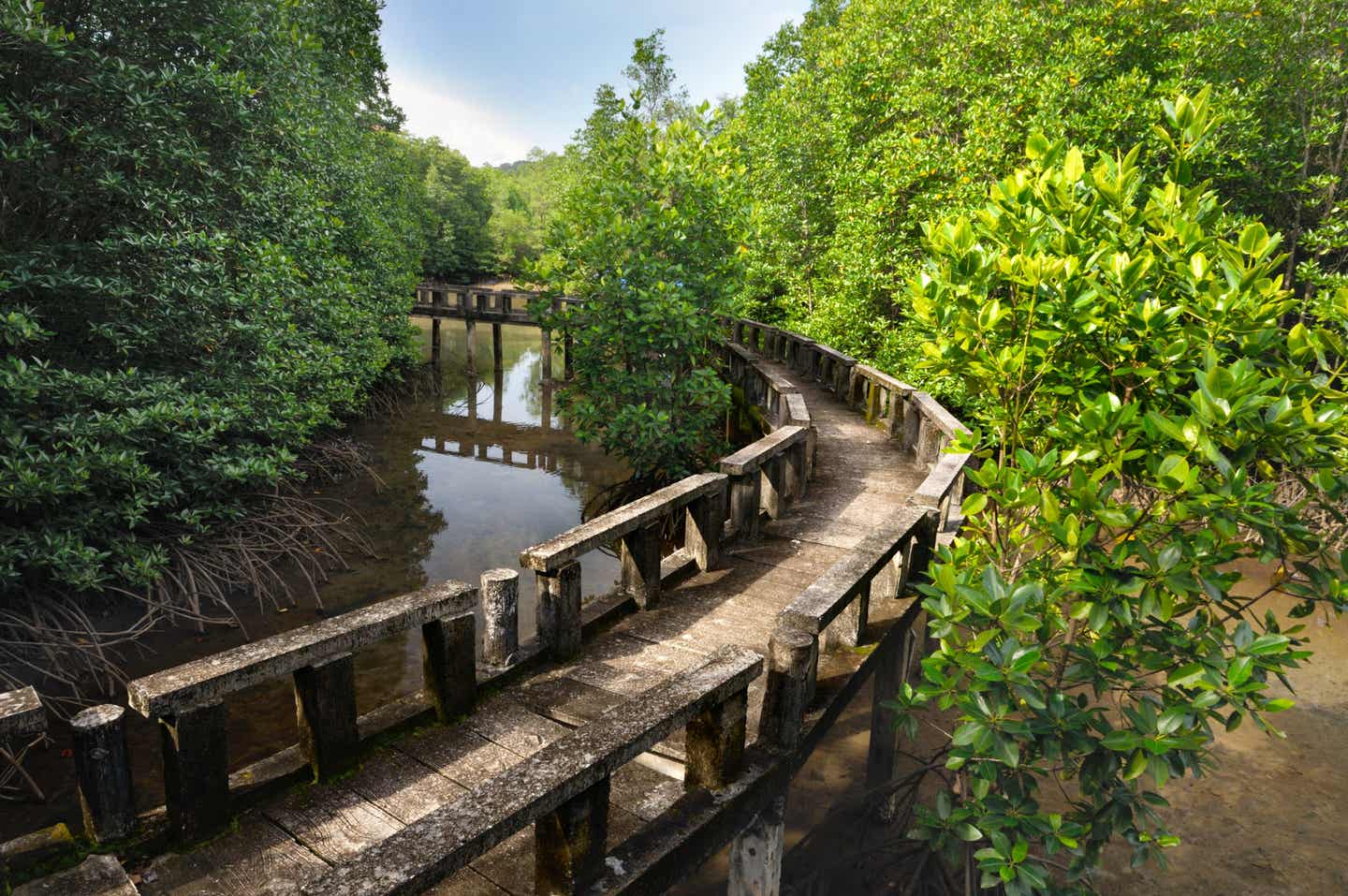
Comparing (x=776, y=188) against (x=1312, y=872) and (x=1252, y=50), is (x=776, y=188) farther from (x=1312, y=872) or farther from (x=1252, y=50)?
A: (x=1312, y=872)

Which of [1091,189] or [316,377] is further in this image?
[316,377]

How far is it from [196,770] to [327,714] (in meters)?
0.57

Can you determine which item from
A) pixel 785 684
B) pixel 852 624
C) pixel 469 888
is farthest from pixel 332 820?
pixel 852 624

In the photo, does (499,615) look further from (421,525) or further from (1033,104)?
(1033,104)

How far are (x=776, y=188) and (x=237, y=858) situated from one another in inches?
882

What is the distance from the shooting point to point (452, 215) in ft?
164

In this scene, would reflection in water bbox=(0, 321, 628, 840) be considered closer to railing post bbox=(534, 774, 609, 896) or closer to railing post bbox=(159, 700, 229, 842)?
railing post bbox=(159, 700, 229, 842)

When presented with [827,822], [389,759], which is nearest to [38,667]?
[389,759]

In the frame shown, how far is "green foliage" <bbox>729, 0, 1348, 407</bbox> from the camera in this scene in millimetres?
13539

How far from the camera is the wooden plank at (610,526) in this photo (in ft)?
14.9

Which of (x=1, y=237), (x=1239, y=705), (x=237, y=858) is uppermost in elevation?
(x=1, y=237)

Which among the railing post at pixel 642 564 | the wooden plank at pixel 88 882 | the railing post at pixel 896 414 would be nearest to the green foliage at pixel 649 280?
the railing post at pixel 896 414

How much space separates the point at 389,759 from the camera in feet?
12.6

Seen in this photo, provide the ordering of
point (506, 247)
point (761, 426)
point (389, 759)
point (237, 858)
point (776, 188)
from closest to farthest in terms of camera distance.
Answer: point (237, 858) → point (389, 759) → point (761, 426) → point (776, 188) → point (506, 247)
